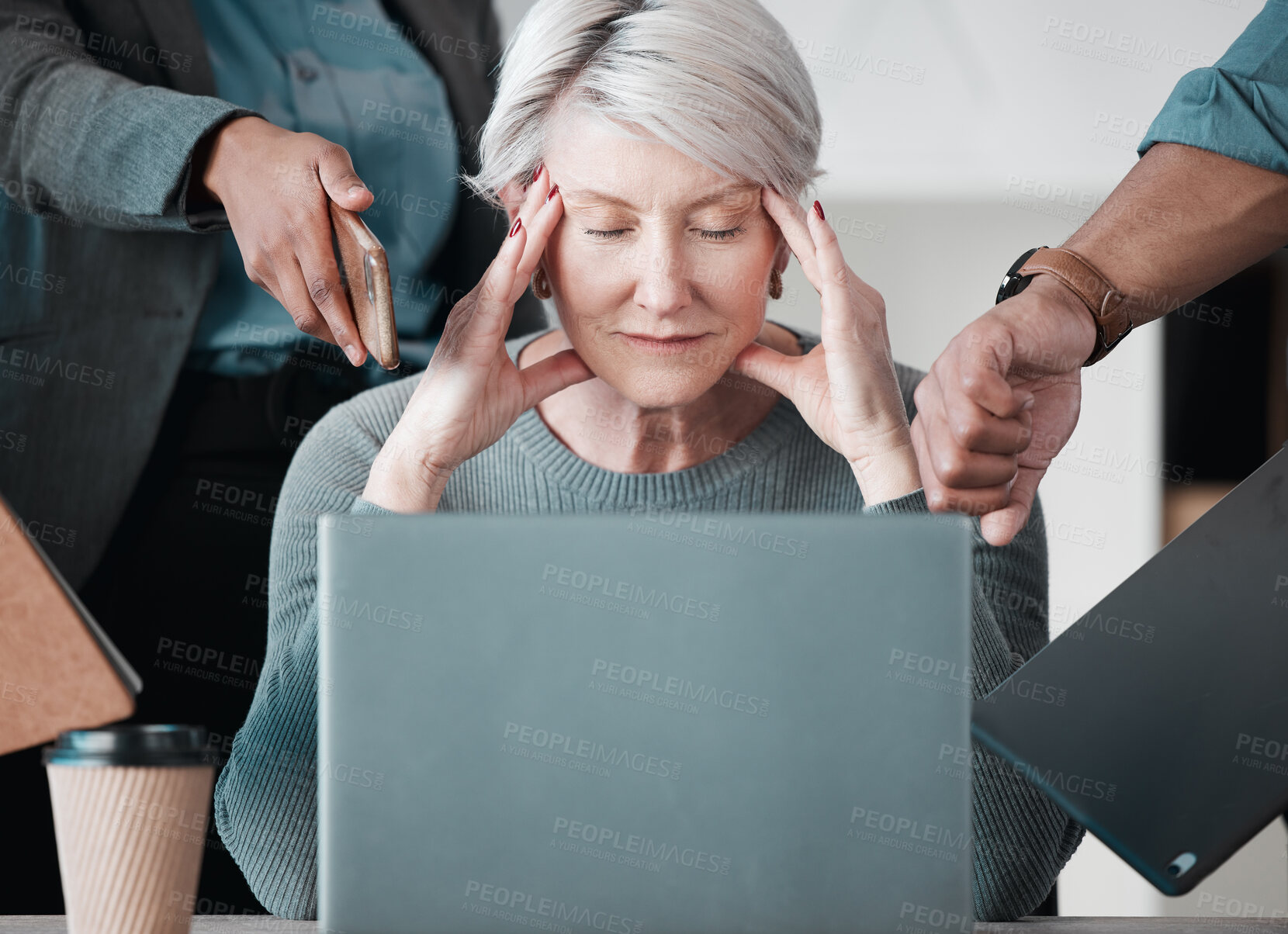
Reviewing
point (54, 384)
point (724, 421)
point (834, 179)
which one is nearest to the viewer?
point (724, 421)

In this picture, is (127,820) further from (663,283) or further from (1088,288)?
(1088,288)

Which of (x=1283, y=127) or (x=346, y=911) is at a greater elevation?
(x=1283, y=127)

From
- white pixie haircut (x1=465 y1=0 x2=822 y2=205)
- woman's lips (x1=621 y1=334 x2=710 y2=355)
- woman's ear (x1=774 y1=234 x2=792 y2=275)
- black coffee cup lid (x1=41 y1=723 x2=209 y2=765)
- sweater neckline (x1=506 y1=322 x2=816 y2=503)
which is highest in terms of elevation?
white pixie haircut (x1=465 y1=0 x2=822 y2=205)

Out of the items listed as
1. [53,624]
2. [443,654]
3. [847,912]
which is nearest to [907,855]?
[847,912]

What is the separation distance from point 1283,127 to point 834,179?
151 centimetres

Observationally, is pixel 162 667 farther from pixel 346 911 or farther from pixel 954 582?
pixel 954 582

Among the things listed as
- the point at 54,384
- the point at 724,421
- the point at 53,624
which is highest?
the point at 53,624

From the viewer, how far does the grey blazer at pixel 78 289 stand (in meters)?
1.89

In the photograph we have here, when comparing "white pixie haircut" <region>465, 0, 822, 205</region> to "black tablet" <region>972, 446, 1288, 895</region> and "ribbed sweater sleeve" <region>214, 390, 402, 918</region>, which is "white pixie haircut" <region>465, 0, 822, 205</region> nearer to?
"ribbed sweater sleeve" <region>214, 390, 402, 918</region>

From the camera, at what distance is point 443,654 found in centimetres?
56

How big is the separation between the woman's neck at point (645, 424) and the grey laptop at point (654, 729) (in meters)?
1.03

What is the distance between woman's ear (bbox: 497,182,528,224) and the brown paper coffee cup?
0.95 m

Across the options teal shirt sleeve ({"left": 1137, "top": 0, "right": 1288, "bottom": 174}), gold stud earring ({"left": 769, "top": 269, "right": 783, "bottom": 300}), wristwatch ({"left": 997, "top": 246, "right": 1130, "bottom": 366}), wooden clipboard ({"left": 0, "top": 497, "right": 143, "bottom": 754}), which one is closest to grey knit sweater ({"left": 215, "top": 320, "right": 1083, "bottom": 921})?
gold stud earring ({"left": 769, "top": 269, "right": 783, "bottom": 300})

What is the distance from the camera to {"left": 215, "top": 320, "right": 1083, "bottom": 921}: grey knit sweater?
124 cm
